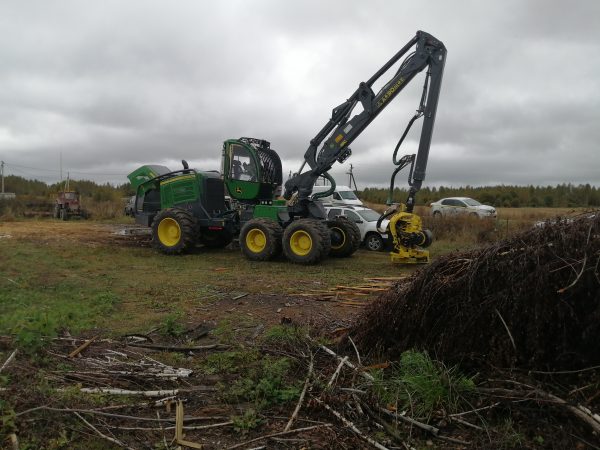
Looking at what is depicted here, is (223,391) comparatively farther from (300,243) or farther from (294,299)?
(300,243)

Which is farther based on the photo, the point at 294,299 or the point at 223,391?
the point at 294,299

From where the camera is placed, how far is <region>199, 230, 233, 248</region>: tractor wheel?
16000 mm

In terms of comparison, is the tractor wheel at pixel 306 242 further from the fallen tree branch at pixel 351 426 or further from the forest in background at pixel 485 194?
the forest in background at pixel 485 194

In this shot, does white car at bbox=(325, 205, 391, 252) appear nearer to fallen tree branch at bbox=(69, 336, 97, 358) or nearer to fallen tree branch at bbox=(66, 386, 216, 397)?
fallen tree branch at bbox=(69, 336, 97, 358)

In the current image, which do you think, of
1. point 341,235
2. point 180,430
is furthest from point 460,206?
point 180,430

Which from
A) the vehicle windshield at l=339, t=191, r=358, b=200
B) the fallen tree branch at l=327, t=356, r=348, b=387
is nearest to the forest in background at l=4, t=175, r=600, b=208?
the vehicle windshield at l=339, t=191, r=358, b=200

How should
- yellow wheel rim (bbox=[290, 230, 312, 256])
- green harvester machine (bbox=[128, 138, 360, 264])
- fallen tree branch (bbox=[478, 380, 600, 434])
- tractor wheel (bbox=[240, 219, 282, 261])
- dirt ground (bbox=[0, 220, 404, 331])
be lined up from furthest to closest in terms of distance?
1. green harvester machine (bbox=[128, 138, 360, 264])
2. tractor wheel (bbox=[240, 219, 282, 261])
3. yellow wheel rim (bbox=[290, 230, 312, 256])
4. dirt ground (bbox=[0, 220, 404, 331])
5. fallen tree branch (bbox=[478, 380, 600, 434])

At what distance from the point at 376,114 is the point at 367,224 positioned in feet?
A: 15.4

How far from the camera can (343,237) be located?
46.1 ft

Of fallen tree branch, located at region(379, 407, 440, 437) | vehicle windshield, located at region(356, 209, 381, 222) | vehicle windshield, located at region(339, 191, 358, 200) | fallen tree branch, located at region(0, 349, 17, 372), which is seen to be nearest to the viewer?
fallen tree branch, located at region(379, 407, 440, 437)

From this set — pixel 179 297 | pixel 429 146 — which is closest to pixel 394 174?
pixel 429 146

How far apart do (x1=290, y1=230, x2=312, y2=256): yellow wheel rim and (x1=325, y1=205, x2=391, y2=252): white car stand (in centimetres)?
429

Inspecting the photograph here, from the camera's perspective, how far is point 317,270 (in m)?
11.8

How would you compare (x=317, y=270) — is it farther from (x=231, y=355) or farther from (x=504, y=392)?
(x=504, y=392)
